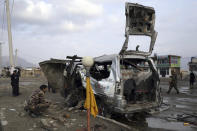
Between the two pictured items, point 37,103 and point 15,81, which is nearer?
point 37,103

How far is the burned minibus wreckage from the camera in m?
5.84

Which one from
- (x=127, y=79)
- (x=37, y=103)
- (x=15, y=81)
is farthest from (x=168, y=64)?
(x=37, y=103)

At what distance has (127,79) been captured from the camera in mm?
6527

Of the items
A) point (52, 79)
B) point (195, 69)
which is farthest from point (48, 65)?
point (195, 69)

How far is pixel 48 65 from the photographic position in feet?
31.0

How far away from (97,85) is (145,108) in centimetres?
169

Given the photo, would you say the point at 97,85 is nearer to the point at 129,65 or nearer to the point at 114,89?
the point at 114,89

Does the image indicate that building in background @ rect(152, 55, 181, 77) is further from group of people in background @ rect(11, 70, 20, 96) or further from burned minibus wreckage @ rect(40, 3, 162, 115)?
burned minibus wreckage @ rect(40, 3, 162, 115)

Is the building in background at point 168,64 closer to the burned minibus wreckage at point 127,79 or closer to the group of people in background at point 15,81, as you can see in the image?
the group of people in background at point 15,81

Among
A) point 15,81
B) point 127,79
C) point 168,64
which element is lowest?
point 15,81

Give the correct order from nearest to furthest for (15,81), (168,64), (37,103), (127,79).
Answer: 1. (37,103)
2. (127,79)
3. (15,81)
4. (168,64)

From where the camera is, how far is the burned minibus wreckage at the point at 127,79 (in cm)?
584

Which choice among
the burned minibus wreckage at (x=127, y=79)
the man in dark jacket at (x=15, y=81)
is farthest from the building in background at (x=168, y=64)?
the burned minibus wreckage at (x=127, y=79)

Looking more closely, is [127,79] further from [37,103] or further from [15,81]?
[15,81]
